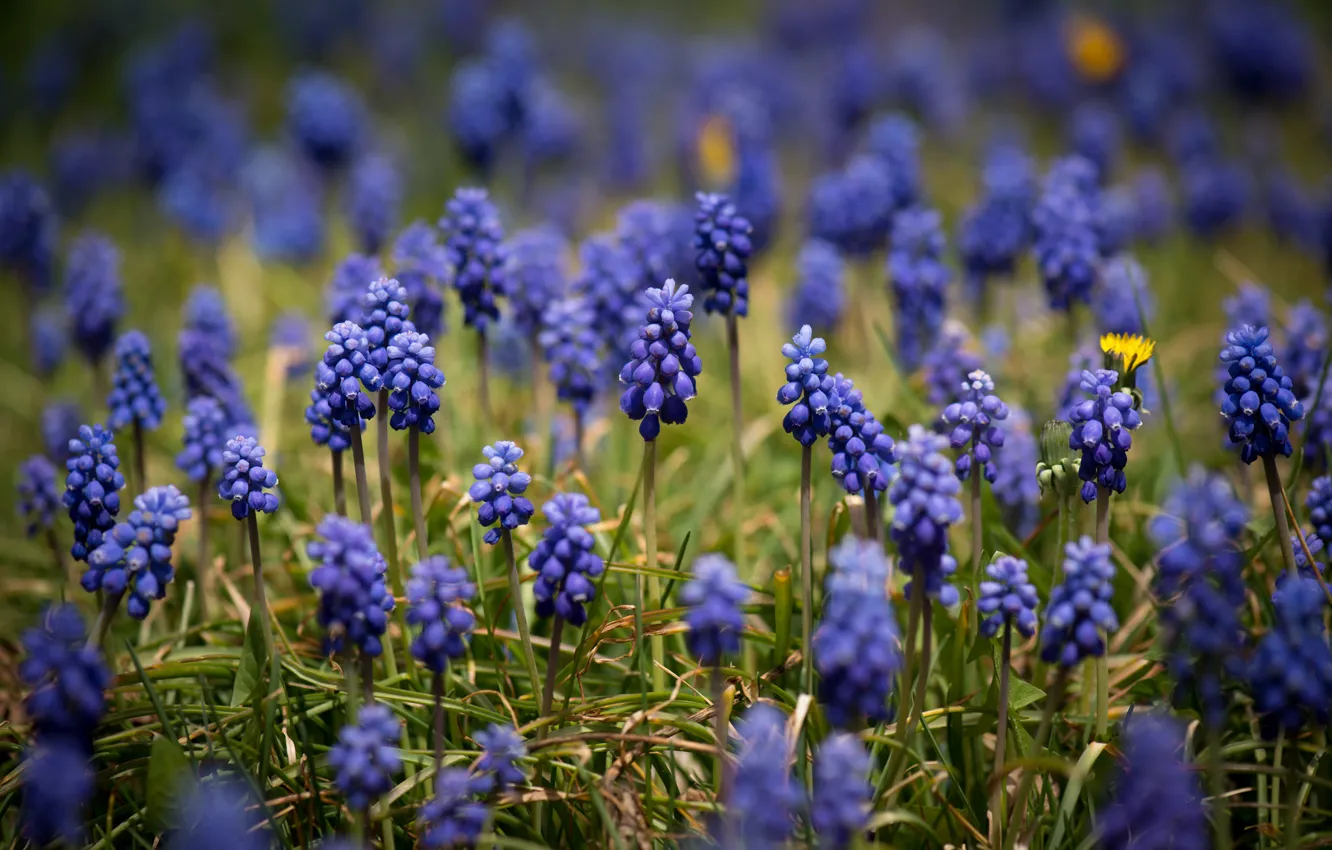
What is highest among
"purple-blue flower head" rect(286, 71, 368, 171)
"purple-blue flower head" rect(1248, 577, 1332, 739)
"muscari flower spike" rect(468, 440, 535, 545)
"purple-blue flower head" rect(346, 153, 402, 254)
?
"purple-blue flower head" rect(286, 71, 368, 171)

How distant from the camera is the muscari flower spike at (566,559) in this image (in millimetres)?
3039

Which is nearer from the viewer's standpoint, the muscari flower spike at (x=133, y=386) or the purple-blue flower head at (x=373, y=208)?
the muscari flower spike at (x=133, y=386)

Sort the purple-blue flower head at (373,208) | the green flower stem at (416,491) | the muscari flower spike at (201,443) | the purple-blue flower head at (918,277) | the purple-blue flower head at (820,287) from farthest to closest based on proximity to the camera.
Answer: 1. the purple-blue flower head at (373,208)
2. the purple-blue flower head at (820,287)
3. the purple-blue flower head at (918,277)
4. the muscari flower spike at (201,443)
5. the green flower stem at (416,491)

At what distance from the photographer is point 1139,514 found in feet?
16.4

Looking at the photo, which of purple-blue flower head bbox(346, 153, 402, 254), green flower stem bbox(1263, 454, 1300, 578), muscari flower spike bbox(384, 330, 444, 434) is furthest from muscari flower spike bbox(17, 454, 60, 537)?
green flower stem bbox(1263, 454, 1300, 578)

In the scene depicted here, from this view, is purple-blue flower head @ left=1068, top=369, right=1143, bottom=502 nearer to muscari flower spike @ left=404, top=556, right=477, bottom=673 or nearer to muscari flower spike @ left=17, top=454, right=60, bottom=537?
muscari flower spike @ left=404, top=556, right=477, bottom=673

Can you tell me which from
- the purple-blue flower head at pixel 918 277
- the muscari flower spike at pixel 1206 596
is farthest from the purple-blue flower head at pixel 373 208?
the muscari flower spike at pixel 1206 596

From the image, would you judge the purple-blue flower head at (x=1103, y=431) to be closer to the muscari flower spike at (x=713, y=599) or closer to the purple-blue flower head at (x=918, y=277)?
the muscari flower spike at (x=713, y=599)

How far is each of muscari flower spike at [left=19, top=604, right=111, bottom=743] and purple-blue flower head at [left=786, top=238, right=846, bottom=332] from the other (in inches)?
195

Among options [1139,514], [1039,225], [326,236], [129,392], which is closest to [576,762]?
[129,392]

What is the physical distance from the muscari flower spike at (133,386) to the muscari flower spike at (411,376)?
5.42 ft

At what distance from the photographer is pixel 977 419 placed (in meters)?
3.46

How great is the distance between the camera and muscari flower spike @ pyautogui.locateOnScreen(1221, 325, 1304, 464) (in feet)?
11.2

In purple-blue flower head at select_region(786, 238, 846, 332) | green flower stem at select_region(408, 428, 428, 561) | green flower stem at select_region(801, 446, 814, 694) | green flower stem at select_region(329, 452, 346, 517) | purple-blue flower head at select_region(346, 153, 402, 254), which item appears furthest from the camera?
purple-blue flower head at select_region(346, 153, 402, 254)
